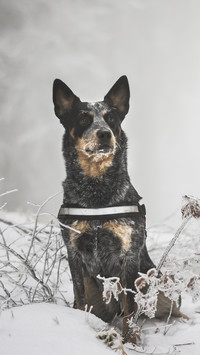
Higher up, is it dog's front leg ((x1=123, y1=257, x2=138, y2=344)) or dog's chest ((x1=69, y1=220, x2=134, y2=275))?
dog's chest ((x1=69, y1=220, x2=134, y2=275))

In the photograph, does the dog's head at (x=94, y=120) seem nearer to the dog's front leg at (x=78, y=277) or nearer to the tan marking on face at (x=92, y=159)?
the tan marking on face at (x=92, y=159)

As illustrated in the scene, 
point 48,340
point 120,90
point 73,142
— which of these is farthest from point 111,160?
point 48,340

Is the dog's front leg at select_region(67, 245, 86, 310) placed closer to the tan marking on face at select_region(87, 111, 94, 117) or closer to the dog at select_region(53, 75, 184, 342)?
the dog at select_region(53, 75, 184, 342)

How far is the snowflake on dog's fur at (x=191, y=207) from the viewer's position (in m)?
2.12

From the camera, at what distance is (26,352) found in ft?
4.97

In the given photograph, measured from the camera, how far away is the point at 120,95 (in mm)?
2939

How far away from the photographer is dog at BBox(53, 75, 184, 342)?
2484 millimetres

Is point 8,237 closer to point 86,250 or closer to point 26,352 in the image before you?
point 86,250

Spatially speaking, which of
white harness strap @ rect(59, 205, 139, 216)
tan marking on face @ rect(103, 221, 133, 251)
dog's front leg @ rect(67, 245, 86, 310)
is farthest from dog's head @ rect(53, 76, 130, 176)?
dog's front leg @ rect(67, 245, 86, 310)

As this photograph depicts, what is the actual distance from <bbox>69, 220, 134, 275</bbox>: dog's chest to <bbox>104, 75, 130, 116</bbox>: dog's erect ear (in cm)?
97

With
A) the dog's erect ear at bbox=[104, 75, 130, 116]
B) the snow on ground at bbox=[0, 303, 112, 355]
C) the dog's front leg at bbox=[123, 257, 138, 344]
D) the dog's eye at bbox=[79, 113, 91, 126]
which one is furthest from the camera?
the dog's erect ear at bbox=[104, 75, 130, 116]

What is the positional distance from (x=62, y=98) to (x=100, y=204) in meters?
0.89

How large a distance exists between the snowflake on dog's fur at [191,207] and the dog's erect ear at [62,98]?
1.22 metres

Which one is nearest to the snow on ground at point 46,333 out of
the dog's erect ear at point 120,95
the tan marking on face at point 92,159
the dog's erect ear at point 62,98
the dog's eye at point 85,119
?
the tan marking on face at point 92,159
